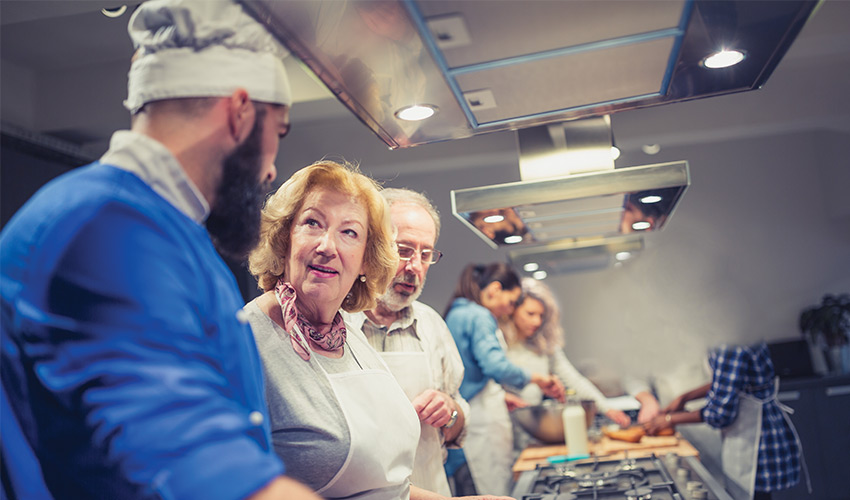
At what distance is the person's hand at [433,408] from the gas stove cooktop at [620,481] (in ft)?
1.04

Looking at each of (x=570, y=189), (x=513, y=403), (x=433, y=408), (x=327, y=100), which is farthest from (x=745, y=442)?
(x=327, y=100)

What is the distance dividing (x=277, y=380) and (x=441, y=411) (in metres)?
0.60

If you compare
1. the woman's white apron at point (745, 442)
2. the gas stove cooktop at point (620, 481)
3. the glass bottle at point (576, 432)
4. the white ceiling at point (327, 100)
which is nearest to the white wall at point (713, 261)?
the white ceiling at point (327, 100)

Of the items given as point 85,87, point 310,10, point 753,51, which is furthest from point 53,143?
point 753,51

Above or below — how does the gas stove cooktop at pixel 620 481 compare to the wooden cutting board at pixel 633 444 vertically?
above

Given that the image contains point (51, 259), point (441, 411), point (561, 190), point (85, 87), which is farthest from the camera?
point (85, 87)

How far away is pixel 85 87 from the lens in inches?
136

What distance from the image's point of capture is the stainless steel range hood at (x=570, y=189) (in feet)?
5.52

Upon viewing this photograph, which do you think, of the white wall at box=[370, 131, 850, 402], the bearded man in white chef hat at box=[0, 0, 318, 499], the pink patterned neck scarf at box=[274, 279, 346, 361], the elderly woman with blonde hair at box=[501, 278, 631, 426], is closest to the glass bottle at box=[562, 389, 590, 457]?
the elderly woman with blonde hair at box=[501, 278, 631, 426]

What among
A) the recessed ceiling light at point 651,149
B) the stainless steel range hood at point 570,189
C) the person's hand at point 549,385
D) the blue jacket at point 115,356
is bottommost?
the person's hand at point 549,385

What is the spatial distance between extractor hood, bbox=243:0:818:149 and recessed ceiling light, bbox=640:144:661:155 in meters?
3.62

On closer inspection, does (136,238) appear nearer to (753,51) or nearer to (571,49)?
(571,49)

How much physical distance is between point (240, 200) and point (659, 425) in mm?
2645

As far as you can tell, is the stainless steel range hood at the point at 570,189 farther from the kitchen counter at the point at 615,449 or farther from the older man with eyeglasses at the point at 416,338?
the kitchen counter at the point at 615,449
